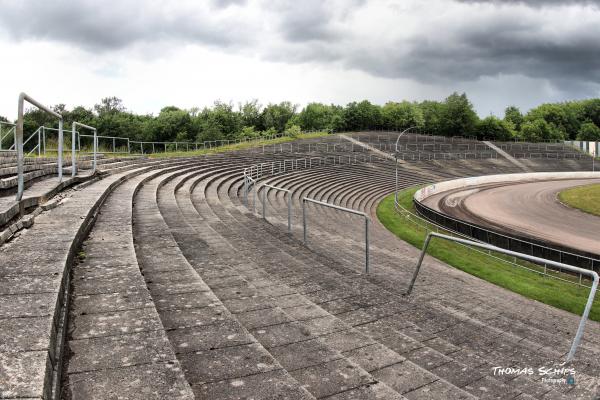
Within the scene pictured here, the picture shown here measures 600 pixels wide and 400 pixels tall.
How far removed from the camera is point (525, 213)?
29.5 m

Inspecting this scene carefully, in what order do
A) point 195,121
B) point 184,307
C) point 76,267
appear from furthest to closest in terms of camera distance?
point 195,121 < point 76,267 < point 184,307

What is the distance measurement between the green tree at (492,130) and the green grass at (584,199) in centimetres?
5937

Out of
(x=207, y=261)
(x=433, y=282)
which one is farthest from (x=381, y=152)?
(x=207, y=261)

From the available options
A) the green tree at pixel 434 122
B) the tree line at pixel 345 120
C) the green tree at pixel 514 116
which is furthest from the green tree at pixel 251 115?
the green tree at pixel 514 116

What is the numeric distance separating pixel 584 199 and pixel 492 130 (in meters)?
70.4

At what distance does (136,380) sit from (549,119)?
146595 mm

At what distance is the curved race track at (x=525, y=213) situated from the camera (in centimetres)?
2242

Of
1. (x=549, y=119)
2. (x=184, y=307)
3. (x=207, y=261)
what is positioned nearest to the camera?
(x=184, y=307)

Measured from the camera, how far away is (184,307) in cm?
394

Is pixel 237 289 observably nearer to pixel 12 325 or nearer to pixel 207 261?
pixel 207 261

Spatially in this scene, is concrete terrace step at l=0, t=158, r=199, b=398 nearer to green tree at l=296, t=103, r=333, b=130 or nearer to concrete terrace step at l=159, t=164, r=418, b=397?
concrete terrace step at l=159, t=164, r=418, b=397

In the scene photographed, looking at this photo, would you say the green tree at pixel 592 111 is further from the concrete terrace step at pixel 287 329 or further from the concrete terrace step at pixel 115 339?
the concrete terrace step at pixel 115 339

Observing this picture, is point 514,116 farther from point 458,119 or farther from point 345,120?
point 345,120


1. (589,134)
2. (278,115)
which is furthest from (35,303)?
(589,134)
